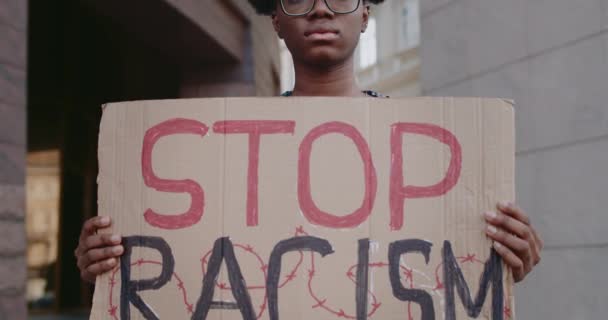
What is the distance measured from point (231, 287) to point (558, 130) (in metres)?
2.39

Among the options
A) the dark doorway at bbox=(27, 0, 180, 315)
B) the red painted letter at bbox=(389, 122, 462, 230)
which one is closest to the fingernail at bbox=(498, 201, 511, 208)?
the red painted letter at bbox=(389, 122, 462, 230)

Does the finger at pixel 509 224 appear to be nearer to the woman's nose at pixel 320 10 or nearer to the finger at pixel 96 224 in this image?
the woman's nose at pixel 320 10

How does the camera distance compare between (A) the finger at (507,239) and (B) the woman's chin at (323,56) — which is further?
(B) the woman's chin at (323,56)

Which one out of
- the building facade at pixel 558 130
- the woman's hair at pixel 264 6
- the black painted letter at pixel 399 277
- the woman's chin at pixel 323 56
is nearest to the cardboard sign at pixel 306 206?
the black painted letter at pixel 399 277

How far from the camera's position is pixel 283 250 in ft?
4.66

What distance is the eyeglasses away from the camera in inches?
67.2

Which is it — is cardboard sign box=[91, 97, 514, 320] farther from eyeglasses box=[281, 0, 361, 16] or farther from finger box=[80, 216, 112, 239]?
eyeglasses box=[281, 0, 361, 16]

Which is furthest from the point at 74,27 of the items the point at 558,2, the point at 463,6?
the point at 558,2

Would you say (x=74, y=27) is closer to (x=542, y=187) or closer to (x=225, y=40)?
(x=225, y=40)

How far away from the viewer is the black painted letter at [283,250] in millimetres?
1409

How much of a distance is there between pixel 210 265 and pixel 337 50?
654 mm

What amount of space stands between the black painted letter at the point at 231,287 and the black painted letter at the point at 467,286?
41 cm

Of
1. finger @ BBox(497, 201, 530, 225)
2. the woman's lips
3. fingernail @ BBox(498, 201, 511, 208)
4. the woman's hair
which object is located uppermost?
the woman's hair

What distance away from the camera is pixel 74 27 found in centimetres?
785
